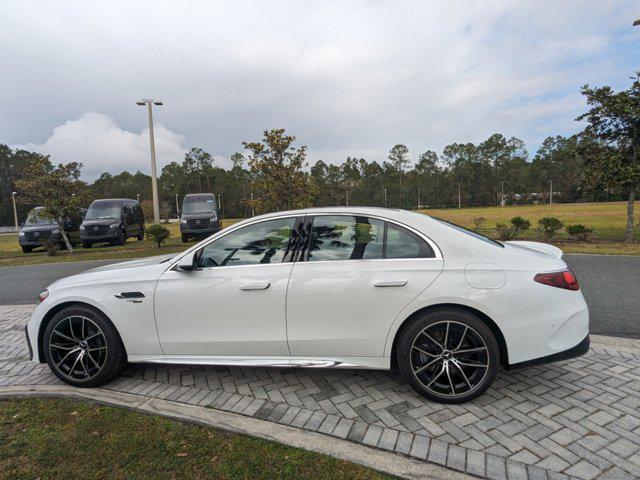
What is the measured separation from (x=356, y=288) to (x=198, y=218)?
1511cm

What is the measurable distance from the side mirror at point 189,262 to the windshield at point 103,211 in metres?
16.0

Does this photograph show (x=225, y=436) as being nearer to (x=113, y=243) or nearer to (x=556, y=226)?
(x=556, y=226)

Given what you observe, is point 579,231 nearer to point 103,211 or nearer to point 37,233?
point 103,211

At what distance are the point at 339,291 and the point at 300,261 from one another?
425mm

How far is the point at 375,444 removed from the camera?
238 centimetres

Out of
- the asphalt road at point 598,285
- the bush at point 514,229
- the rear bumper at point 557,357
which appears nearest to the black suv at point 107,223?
the asphalt road at point 598,285

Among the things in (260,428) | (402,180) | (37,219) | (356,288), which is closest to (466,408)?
(356,288)

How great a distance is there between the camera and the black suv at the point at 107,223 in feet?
52.4

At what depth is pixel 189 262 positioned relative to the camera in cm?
311

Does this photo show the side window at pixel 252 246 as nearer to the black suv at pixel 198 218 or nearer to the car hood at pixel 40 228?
the black suv at pixel 198 218

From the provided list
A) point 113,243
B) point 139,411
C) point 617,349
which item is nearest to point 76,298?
point 139,411

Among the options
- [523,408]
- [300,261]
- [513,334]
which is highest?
[300,261]

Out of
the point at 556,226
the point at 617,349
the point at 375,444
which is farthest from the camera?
the point at 556,226

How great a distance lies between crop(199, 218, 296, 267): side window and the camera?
311cm
